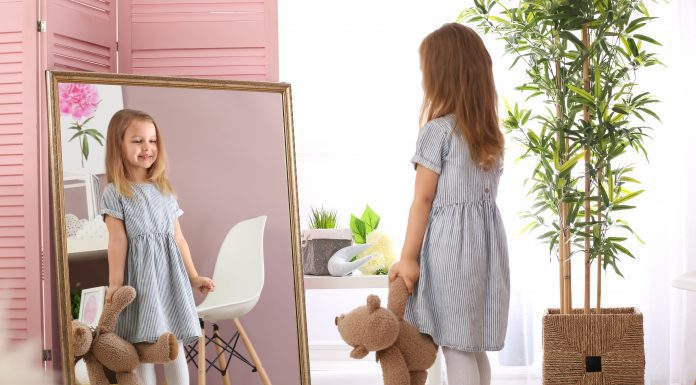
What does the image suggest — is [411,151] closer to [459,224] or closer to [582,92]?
[582,92]

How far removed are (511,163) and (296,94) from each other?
3.60 ft

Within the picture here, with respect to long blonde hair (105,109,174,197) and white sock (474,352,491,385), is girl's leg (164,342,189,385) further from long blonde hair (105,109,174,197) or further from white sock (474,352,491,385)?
white sock (474,352,491,385)

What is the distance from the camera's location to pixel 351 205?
379cm

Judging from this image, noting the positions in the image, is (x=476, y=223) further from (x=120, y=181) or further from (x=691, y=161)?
(x=691, y=161)

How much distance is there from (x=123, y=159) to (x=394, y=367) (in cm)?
117

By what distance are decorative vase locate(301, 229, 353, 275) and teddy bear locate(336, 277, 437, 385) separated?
97 centimetres

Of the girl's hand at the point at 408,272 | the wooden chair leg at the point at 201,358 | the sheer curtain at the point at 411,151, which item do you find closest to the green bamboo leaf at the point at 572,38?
the sheer curtain at the point at 411,151

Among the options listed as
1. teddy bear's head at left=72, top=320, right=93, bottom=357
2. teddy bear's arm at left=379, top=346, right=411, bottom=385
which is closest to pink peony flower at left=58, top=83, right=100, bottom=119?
teddy bear's head at left=72, top=320, right=93, bottom=357

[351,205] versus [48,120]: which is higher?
[48,120]

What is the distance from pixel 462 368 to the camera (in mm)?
1954

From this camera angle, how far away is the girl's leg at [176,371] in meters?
2.49

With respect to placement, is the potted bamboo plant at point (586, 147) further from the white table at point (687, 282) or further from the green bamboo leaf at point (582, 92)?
the white table at point (687, 282)

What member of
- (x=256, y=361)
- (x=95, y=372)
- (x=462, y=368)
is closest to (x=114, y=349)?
(x=95, y=372)

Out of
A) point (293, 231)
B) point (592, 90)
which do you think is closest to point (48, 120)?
point (293, 231)
